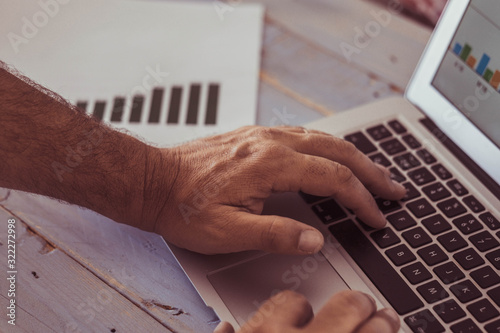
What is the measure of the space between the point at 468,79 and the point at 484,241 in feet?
0.78

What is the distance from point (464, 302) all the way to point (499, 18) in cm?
37

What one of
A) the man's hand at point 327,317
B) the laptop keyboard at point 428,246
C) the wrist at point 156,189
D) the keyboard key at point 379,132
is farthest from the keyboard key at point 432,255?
the wrist at point 156,189

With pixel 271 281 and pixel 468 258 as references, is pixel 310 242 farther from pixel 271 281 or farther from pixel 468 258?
pixel 468 258

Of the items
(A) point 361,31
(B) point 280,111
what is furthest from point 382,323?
(A) point 361,31

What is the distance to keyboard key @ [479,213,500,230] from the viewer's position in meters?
0.70

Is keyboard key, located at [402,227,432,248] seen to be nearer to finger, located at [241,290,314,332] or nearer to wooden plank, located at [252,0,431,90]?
finger, located at [241,290,314,332]

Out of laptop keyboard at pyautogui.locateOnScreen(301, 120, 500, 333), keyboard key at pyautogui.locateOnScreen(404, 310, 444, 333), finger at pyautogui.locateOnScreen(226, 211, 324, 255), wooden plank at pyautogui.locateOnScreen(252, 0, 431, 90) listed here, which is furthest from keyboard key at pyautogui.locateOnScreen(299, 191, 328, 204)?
wooden plank at pyautogui.locateOnScreen(252, 0, 431, 90)

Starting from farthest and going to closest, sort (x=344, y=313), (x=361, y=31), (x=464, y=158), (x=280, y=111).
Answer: (x=361, y=31) < (x=280, y=111) < (x=464, y=158) < (x=344, y=313)

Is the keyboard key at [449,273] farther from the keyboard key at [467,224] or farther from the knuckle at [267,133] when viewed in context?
the knuckle at [267,133]

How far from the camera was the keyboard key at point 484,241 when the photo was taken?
675 mm

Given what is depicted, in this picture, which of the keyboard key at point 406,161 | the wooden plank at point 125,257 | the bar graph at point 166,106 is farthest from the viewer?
the bar graph at point 166,106

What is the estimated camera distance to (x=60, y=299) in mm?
660

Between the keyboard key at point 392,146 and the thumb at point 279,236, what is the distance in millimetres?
229

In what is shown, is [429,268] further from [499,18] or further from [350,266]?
[499,18]
